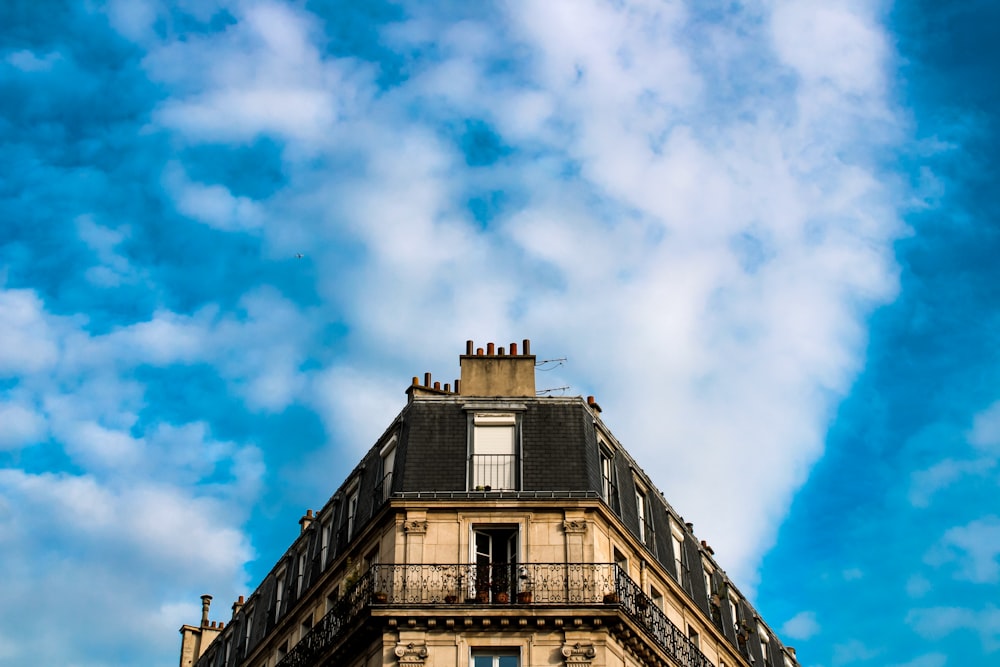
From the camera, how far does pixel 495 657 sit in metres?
28.8

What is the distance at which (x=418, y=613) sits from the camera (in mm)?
28938

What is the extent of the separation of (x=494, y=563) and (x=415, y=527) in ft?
6.13

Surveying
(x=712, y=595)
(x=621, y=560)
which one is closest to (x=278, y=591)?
(x=621, y=560)

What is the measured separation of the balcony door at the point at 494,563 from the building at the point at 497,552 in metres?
0.03

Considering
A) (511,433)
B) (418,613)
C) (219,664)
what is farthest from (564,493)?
(219,664)

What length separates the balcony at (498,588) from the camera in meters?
29.2

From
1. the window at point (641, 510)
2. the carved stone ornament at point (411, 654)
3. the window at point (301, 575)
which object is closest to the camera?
the carved stone ornament at point (411, 654)

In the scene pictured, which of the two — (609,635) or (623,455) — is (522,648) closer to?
(609,635)

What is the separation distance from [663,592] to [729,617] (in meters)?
5.25

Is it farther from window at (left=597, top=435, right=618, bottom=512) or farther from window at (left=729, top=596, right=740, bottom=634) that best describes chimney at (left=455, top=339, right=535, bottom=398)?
window at (left=729, top=596, right=740, bottom=634)

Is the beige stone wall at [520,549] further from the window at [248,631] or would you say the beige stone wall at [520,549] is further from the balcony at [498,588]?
the window at [248,631]

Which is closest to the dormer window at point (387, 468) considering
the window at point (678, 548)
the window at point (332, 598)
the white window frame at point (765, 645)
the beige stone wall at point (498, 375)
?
the beige stone wall at point (498, 375)

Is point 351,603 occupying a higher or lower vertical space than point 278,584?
lower

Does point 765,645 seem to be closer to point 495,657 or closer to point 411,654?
point 495,657
